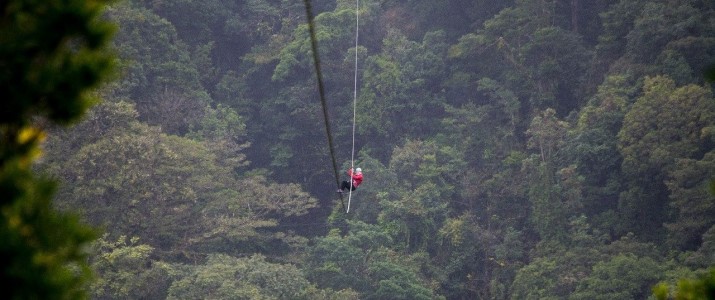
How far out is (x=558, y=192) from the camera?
18.5 meters

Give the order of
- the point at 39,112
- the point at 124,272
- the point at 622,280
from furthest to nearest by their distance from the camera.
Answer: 1. the point at 124,272
2. the point at 622,280
3. the point at 39,112

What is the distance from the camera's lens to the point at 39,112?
117 inches

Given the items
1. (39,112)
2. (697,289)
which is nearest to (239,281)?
(697,289)

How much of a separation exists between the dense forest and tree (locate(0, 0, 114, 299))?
11.2 meters

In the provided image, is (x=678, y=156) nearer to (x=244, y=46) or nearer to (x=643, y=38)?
(x=643, y=38)

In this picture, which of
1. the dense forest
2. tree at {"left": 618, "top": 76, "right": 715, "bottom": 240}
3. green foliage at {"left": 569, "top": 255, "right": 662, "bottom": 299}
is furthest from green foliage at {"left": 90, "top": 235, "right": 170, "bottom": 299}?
tree at {"left": 618, "top": 76, "right": 715, "bottom": 240}

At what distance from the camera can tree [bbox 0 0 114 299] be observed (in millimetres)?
2625

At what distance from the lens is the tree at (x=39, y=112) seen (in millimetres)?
2625

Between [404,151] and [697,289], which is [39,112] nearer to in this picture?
[697,289]

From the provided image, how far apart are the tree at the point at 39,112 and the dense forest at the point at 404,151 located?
11173 millimetres

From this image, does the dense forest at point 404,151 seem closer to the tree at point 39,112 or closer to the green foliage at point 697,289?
the tree at point 39,112

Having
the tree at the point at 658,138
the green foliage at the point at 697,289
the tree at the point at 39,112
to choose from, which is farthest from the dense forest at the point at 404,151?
the green foliage at the point at 697,289

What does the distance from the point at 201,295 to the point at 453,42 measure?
428 inches

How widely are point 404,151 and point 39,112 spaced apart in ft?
59.3
